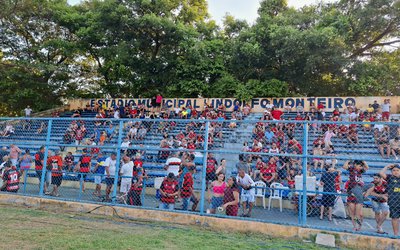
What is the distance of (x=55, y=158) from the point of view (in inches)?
439

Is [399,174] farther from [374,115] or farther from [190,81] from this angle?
[190,81]

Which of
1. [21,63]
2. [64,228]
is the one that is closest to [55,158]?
[64,228]

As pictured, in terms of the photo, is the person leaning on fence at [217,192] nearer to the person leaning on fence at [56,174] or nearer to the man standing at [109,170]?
the man standing at [109,170]

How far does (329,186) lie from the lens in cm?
911

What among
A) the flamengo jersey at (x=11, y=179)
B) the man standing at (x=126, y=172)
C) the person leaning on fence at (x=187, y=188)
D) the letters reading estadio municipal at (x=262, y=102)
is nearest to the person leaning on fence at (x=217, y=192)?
the person leaning on fence at (x=187, y=188)

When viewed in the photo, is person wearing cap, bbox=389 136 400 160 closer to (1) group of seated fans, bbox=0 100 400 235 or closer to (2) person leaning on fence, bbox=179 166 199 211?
(1) group of seated fans, bbox=0 100 400 235

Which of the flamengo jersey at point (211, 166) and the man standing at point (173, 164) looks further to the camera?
the man standing at point (173, 164)

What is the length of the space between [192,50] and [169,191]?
55.6 feet

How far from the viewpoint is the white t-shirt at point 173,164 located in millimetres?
9836

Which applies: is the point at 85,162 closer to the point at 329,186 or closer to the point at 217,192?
the point at 217,192

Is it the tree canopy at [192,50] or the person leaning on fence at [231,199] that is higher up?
the tree canopy at [192,50]

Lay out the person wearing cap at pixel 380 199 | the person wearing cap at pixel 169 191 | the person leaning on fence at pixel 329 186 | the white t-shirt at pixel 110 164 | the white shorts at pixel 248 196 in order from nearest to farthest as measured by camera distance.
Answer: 1. the person wearing cap at pixel 380 199
2. the person wearing cap at pixel 169 191
3. the person leaning on fence at pixel 329 186
4. the white shorts at pixel 248 196
5. the white t-shirt at pixel 110 164

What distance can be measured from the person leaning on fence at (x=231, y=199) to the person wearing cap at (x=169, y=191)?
133cm

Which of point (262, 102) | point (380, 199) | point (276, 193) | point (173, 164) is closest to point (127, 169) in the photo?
point (173, 164)
